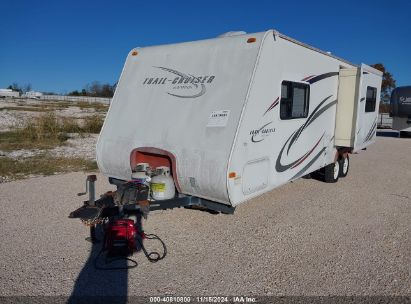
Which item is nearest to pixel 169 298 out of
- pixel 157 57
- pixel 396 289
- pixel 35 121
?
pixel 396 289

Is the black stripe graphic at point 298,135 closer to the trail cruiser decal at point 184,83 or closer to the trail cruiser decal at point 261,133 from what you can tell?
the trail cruiser decal at point 261,133

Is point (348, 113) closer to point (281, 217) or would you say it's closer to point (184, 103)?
point (281, 217)

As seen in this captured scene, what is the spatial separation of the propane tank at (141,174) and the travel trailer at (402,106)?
18272 mm

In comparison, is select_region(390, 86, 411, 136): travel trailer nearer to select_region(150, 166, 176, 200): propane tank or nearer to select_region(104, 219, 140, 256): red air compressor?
select_region(150, 166, 176, 200): propane tank

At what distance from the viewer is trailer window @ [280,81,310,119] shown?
5.63m

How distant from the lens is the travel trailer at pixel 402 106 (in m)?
19.3

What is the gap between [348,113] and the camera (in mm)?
8016

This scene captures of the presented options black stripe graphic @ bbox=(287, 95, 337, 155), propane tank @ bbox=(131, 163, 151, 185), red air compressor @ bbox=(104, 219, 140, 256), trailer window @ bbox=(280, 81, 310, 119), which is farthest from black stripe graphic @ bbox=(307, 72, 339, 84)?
red air compressor @ bbox=(104, 219, 140, 256)

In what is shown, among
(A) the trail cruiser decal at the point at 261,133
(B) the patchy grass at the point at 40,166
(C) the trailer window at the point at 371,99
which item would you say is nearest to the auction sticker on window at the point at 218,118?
(A) the trail cruiser decal at the point at 261,133

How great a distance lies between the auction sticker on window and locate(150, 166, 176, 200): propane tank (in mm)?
981

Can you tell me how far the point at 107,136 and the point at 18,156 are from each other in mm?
6829

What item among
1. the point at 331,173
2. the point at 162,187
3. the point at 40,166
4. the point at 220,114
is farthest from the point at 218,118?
the point at 40,166

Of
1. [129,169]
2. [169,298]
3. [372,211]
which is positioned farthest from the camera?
[372,211]

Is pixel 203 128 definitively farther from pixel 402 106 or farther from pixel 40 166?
pixel 402 106
